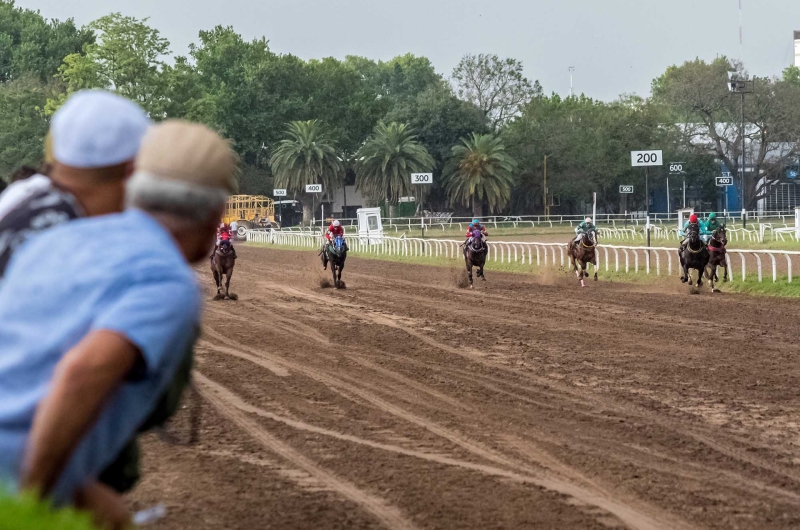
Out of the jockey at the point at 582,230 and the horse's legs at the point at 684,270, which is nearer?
the horse's legs at the point at 684,270

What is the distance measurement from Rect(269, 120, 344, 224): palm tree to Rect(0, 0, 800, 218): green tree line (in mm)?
99

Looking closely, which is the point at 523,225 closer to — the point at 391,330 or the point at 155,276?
the point at 391,330

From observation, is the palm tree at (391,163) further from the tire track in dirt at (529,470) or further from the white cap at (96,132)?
the white cap at (96,132)

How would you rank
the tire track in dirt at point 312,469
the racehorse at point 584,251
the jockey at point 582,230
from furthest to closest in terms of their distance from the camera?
the jockey at point 582,230, the racehorse at point 584,251, the tire track in dirt at point 312,469

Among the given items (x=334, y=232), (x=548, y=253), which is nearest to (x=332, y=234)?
(x=334, y=232)

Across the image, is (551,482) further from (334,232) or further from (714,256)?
(334,232)

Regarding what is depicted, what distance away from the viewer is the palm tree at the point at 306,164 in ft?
265

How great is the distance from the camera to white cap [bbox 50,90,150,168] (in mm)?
2354

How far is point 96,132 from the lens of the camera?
92.8 inches

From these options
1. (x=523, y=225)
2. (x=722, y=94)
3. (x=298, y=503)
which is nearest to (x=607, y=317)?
(x=298, y=503)

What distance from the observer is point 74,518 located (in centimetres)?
167

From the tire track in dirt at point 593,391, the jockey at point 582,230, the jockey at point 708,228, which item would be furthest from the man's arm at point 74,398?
the jockey at point 582,230

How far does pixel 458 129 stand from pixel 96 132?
3108 inches

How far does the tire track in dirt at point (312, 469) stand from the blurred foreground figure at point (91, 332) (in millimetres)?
3826
